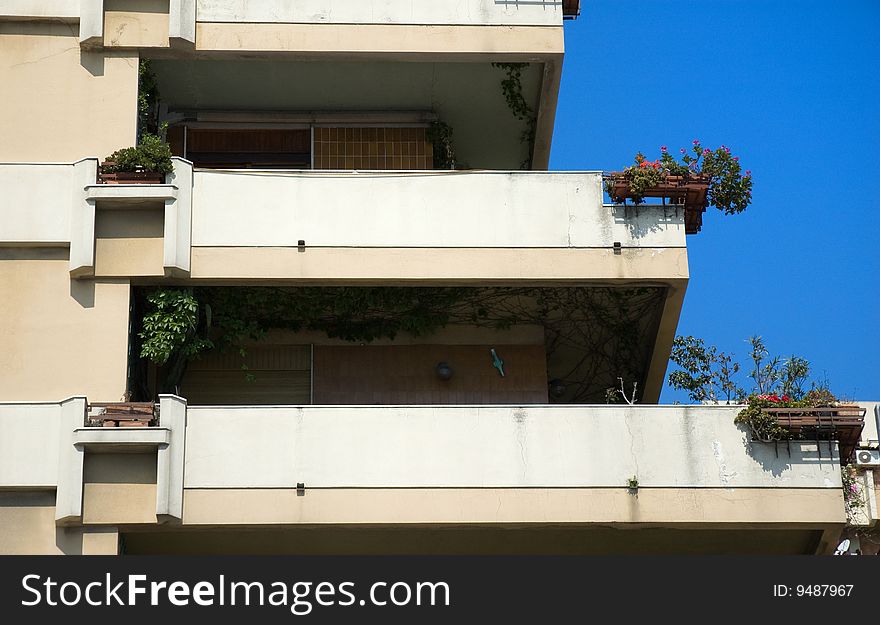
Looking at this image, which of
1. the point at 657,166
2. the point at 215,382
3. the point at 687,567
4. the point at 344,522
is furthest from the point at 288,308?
the point at 687,567

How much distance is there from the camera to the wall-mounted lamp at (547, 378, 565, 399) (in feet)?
76.5

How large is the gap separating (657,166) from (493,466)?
4.55 m

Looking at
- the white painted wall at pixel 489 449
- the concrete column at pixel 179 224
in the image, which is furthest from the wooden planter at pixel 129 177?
the white painted wall at pixel 489 449

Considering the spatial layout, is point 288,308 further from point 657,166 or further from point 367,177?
point 657,166

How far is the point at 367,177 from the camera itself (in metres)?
20.2

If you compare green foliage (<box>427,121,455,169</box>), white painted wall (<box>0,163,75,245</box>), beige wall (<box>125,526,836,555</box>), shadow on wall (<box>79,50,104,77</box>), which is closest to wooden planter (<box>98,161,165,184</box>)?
white painted wall (<box>0,163,75,245</box>)

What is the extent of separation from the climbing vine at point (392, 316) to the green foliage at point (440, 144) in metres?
2.37

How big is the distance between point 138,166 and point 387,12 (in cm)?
394

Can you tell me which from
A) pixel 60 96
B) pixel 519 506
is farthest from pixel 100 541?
pixel 60 96

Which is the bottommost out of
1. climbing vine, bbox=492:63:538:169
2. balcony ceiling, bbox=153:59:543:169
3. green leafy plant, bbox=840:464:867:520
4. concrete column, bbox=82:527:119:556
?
concrete column, bbox=82:527:119:556

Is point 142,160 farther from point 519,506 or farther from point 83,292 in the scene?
point 519,506

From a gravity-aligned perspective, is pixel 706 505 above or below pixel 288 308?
below

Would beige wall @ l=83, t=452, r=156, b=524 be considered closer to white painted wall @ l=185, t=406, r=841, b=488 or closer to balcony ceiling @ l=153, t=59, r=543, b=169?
white painted wall @ l=185, t=406, r=841, b=488

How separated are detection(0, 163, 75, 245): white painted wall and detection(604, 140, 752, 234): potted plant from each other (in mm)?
6716
